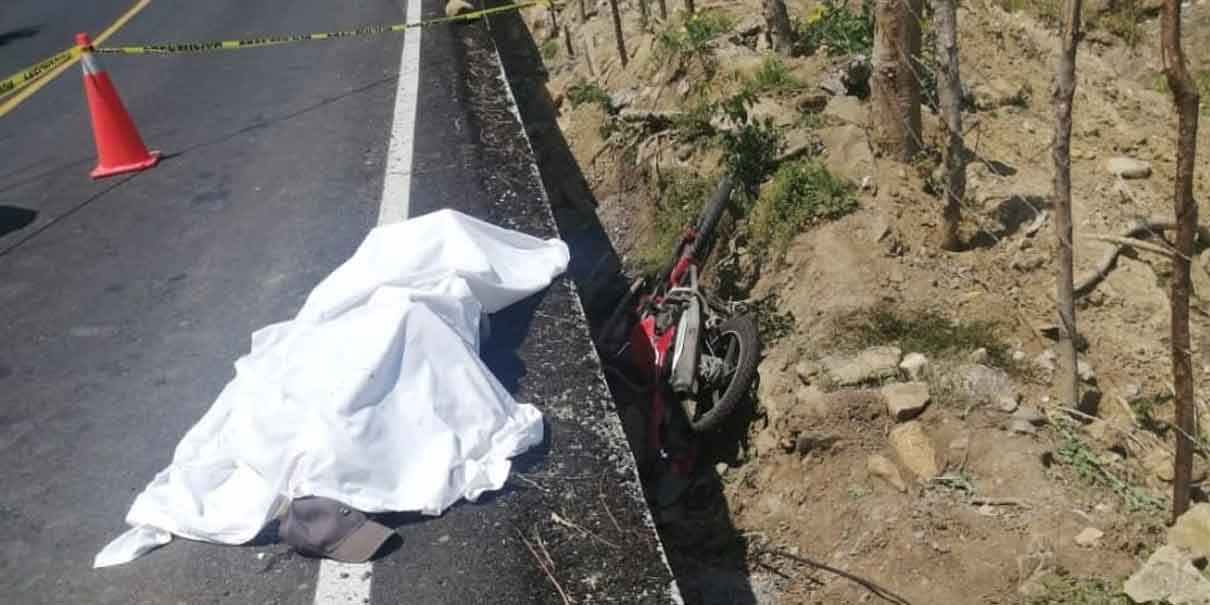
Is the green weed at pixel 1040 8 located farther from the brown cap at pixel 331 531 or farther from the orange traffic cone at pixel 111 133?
the brown cap at pixel 331 531

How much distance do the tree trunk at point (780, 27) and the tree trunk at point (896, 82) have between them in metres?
1.34

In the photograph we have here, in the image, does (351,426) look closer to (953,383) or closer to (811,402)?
(811,402)

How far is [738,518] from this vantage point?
4.59 m

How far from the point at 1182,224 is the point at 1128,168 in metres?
2.83

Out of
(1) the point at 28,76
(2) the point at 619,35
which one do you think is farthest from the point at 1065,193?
(1) the point at 28,76

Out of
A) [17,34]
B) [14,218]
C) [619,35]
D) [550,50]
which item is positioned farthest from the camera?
[17,34]

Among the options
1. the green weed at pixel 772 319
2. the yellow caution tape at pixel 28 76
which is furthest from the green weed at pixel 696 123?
the yellow caution tape at pixel 28 76

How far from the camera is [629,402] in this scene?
17.6 feet

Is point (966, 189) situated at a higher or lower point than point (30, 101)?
lower

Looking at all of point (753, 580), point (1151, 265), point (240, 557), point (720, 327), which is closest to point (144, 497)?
point (240, 557)

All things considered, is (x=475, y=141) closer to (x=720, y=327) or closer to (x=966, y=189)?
(x=720, y=327)

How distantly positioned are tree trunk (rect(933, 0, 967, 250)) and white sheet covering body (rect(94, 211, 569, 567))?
234cm

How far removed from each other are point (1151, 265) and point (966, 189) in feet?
3.01

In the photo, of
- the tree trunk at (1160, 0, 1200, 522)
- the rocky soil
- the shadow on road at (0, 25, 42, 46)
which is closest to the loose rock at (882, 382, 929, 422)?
the rocky soil
